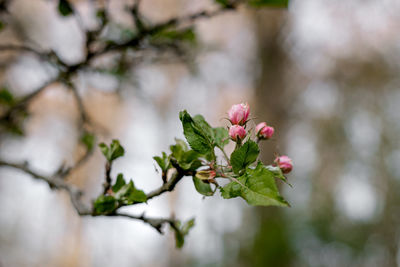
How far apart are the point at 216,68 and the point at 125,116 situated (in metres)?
3.96

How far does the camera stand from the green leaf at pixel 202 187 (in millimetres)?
513

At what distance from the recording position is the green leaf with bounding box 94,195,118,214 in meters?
0.53

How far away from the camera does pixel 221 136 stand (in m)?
0.58

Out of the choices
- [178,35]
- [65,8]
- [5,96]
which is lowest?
[5,96]

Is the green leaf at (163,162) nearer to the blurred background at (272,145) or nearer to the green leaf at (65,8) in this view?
the green leaf at (65,8)

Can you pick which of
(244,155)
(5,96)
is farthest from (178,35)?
(244,155)

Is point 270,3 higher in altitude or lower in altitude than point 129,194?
higher

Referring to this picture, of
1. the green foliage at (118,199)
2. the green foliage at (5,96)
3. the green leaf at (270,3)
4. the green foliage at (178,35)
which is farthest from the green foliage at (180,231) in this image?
the green foliage at (5,96)

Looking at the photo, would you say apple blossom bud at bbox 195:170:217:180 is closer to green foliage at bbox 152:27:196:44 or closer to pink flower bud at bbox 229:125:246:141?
pink flower bud at bbox 229:125:246:141

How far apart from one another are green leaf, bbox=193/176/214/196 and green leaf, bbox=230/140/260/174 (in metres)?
0.07

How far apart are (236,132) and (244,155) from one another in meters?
0.08

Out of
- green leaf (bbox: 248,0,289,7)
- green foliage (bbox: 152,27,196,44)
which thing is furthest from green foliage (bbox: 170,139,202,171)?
green foliage (bbox: 152,27,196,44)

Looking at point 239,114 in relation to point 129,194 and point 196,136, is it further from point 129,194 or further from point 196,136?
point 129,194

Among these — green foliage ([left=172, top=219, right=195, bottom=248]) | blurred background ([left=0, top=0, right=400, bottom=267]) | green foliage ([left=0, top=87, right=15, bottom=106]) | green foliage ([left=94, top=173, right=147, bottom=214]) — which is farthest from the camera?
blurred background ([left=0, top=0, right=400, bottom=267])
